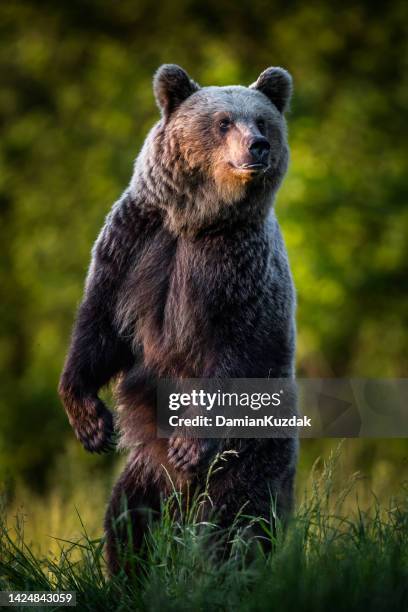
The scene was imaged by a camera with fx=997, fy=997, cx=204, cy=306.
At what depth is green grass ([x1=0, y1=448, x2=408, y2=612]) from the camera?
3.50 m

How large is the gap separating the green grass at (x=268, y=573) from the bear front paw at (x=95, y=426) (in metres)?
0.66

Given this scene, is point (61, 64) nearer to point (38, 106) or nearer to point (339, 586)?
point (38, 106)

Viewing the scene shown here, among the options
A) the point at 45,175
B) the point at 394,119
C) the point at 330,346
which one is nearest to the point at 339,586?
the point at 330,346

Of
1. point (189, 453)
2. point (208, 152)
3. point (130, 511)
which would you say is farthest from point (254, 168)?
point (130, 511)

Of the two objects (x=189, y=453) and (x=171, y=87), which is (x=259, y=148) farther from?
(x=189, y=453)

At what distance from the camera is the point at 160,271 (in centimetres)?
524

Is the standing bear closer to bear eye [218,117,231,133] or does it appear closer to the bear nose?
bear eye [218,117,231,133]

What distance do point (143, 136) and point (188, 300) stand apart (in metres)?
9.33

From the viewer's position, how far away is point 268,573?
150 inches

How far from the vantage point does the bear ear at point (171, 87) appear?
5254 millimetres

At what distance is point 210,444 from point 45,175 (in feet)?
35.9

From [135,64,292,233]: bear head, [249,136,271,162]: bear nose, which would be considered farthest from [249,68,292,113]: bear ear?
[249,136,271,162]: bear nose

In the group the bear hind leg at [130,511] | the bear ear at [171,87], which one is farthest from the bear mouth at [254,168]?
the bear hind leg at [130,511]

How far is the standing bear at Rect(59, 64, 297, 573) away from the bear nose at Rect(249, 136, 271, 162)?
0.44 ft
